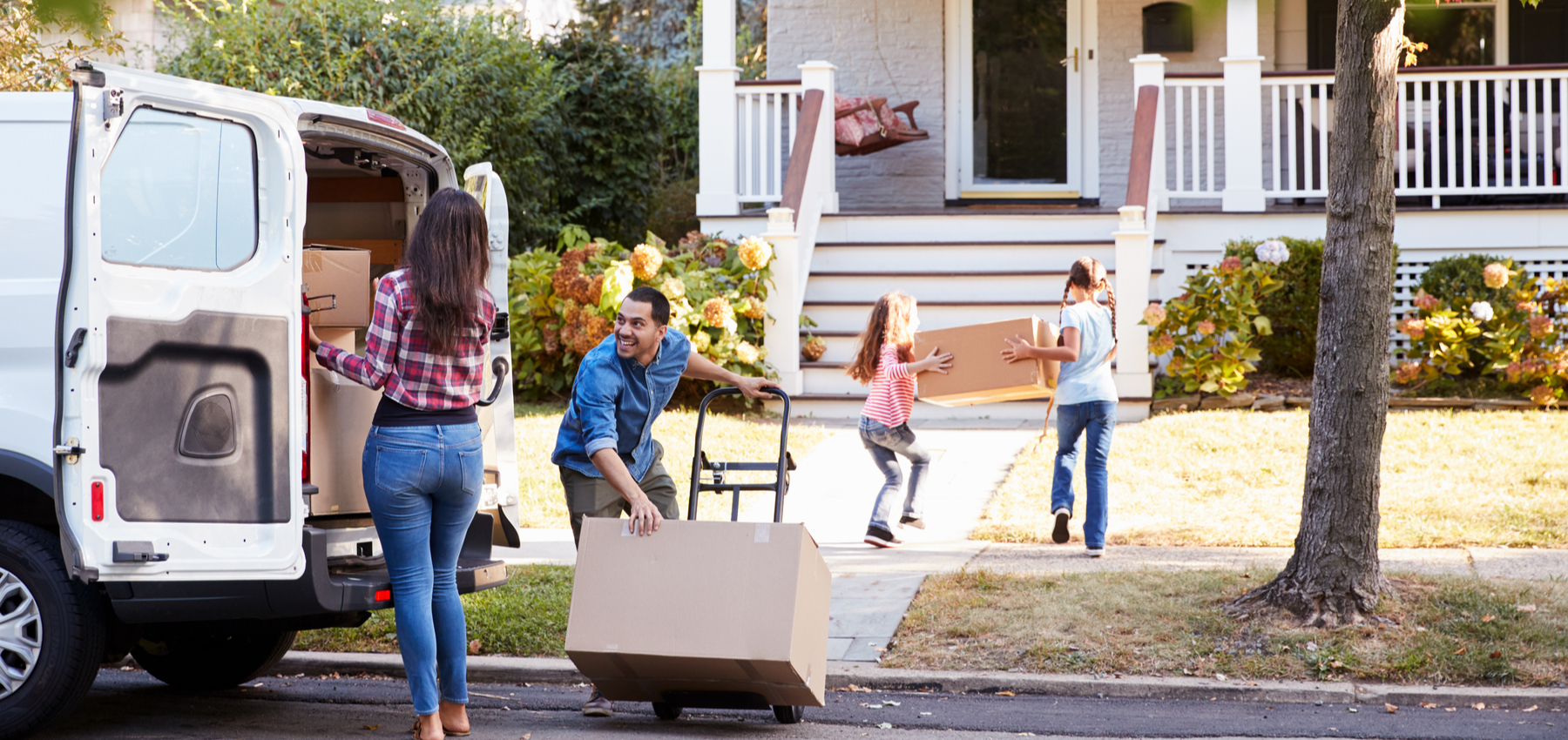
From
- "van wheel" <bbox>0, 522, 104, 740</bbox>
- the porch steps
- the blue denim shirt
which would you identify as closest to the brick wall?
the porch steps

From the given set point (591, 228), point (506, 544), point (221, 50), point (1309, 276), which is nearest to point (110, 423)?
point (506, 544)

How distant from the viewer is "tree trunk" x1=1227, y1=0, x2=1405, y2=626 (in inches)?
219

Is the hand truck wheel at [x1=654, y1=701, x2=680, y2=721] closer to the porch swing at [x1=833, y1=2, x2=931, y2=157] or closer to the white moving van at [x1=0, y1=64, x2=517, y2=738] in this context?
the white moving van at [x1=0, y1=64, x2=517, y2=738]

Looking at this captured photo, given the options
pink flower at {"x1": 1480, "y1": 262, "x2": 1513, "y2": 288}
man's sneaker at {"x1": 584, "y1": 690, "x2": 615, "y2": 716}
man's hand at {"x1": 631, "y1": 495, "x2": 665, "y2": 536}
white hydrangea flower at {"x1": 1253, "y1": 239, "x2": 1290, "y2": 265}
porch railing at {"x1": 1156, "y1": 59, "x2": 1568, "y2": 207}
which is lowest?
man's sneaker at {"x1": 584, "y1": 690, "x2": 615, "y2": 716}

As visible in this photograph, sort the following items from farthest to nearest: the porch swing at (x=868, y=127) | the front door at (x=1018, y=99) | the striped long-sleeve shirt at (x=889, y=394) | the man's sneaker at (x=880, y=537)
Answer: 1. the front door at (x=1018, y=99)
2. the porch swing at (x=868, y=127)
3. the man's sneaker at (x=880, y=537)
4. the striped long-sleeve shirt at (x=889, y=394)

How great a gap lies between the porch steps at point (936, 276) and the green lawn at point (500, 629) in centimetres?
499

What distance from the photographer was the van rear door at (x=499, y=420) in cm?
517

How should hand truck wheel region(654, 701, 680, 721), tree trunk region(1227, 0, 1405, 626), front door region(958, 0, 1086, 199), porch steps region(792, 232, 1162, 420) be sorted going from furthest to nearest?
1. front door region(958, 0, 1086, 199)
2. porch steps region(792, 232, 1162, 420)
3. tree trunk region(1227, 0, 1405, 626)
4. hand truck wheel region(654, 701, 680, 721)

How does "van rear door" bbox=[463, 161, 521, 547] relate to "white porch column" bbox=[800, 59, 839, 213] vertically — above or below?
below

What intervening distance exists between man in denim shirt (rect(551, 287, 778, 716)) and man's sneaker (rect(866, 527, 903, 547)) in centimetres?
253

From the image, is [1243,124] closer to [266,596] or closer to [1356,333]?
[1356,333]

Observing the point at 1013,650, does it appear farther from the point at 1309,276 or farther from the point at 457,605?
the point at 1309,276

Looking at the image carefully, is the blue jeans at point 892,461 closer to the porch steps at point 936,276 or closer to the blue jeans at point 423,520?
the blue jeans at point 423,520

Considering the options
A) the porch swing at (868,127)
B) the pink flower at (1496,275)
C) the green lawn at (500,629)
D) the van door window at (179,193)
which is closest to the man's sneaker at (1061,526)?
the green lawn at (500,629)
